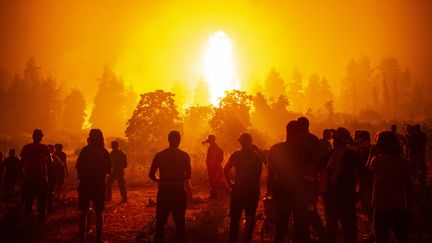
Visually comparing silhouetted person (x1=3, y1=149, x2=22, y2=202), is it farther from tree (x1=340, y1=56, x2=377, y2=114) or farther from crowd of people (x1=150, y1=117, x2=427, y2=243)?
tree (x1=340, y1=56, x2=377, y2=114)

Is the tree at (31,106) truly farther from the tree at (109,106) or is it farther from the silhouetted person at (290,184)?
the silhouetted person at (290,184)

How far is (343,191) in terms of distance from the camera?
22.0 ft

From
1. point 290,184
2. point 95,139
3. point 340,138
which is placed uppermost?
point 95,139

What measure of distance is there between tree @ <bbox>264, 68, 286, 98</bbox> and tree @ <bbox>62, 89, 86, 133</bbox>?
5456cm

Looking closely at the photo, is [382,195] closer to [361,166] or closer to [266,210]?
[361,166]

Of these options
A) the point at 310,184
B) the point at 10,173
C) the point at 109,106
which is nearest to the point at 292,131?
the point at 310,184

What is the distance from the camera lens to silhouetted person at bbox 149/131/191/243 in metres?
7.04

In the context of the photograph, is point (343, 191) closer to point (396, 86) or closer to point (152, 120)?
point (152, 120)

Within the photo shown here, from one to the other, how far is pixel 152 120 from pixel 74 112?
55.6 meters

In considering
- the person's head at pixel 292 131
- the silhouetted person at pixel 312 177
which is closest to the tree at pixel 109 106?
the silhouetted person at pixel 312 177

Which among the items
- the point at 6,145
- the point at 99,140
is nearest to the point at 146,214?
the point at 99,140

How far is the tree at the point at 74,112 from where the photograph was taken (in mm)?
94438

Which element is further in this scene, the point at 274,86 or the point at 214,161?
the point at 274,86

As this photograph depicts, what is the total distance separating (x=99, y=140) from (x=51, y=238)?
10.3 ft
